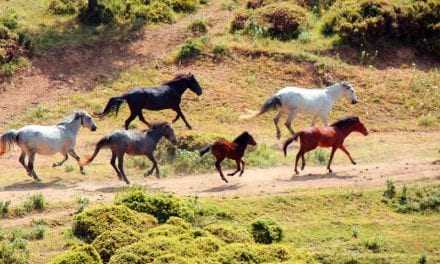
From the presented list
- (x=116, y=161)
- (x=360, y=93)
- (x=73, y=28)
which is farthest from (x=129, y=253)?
(x=73, y=28)

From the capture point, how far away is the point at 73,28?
34.4 m

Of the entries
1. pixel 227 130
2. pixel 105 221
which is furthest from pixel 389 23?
pixel 105 221

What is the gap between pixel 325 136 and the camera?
23609 millimetres

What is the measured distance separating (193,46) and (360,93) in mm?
5840

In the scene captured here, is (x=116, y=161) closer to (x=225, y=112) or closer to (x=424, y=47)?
(x=225, y=112)

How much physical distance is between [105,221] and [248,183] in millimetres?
4748

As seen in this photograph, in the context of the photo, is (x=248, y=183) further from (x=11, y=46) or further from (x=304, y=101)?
(x=11, y=46)

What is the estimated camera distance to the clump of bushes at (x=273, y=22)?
1347 inches

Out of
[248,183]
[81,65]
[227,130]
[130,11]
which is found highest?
[130,11]

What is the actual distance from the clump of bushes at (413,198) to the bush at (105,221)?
5.37 m

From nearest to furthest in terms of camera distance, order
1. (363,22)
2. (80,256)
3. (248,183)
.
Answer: (80,256)
(248,183)
(363,22)

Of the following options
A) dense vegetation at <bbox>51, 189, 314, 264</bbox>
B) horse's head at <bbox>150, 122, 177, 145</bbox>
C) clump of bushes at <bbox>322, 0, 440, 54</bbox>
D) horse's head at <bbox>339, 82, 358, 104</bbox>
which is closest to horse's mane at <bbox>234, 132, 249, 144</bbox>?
horse's head at <bbox>150, 122, 177, 145</bbox>

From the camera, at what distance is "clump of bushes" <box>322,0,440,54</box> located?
33.8 m

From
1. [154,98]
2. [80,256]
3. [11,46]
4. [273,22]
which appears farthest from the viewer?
[273,22]
